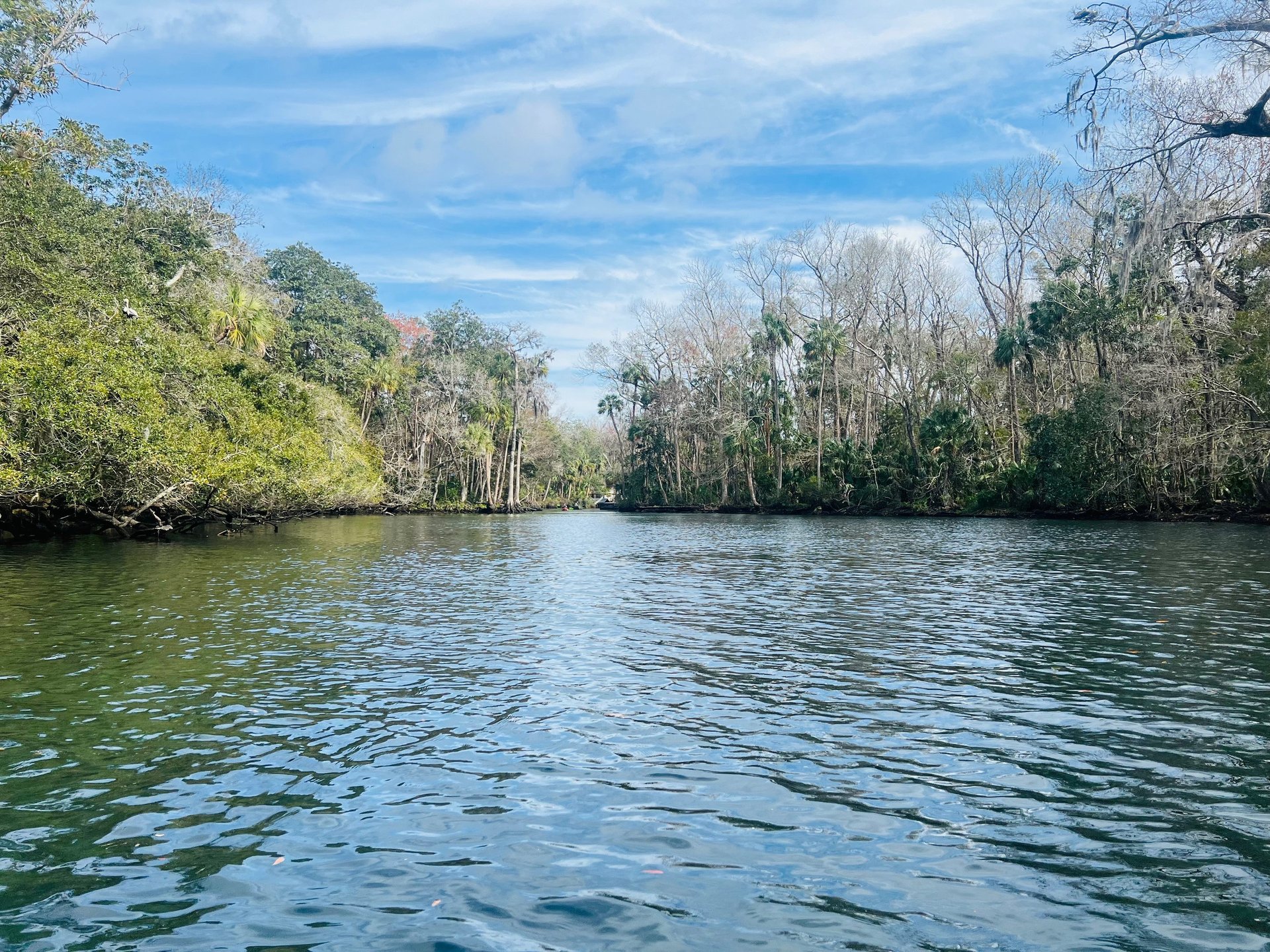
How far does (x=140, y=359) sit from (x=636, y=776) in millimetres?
22057

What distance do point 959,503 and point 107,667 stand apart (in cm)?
5197

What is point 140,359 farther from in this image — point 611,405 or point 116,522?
point 611,405

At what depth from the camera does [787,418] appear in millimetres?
70375

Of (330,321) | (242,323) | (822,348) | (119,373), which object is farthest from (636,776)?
(330,321)

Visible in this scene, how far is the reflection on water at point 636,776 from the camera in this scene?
426cm

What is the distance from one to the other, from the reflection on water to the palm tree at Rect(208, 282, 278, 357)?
1058 inches

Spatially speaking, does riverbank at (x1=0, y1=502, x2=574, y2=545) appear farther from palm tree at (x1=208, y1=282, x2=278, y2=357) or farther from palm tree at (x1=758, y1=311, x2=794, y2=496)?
palm tree at (x1=758, y1=311, x2=794, y2=496)

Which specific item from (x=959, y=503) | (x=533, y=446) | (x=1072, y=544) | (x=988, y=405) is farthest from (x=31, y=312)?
(x=533, y=446)

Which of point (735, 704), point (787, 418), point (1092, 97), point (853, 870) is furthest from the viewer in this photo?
point (787, 418)

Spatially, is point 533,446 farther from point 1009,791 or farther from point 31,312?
point 1009,791

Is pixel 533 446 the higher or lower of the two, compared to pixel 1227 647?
higher

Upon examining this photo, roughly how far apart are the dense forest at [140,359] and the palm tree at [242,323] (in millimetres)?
97

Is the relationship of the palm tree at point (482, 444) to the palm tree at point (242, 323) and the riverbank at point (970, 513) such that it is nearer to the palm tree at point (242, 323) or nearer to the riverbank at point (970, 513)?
the riverbank at point (970, 513)

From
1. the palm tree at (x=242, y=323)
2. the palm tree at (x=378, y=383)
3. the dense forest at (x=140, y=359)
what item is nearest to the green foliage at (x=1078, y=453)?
the dense forest at (x=140, y=359)
